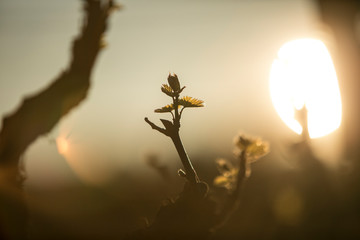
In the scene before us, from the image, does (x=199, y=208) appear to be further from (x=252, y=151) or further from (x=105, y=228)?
(x=105, y=228)

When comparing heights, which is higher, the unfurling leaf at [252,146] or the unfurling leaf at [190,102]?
the unfurling leaf at [190,102]

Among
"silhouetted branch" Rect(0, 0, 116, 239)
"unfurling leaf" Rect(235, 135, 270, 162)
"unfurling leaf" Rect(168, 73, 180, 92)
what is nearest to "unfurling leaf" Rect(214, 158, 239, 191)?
"unfurling leaf" Rect(235, 135, 270, 162)

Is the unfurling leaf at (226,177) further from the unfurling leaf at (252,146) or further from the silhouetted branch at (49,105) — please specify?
the silhouetted branch at (49,105)

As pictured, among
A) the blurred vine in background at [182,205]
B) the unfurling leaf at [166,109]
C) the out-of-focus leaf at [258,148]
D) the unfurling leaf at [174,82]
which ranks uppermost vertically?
the unfurling leaf at [174,82]

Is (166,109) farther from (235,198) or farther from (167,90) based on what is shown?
(235,198)

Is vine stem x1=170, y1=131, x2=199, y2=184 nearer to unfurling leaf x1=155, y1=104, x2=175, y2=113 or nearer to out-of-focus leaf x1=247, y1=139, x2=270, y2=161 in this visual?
unfurling leaf x1=155, y1=104, x2=175, y2=113

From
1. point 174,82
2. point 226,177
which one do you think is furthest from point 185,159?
point 226,177

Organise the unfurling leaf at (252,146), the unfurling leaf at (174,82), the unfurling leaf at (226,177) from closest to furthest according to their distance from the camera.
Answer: the unfurling leaf at (174,82) < the unfurling leaf at (252,146) < the unfurling leaf at (226,177)

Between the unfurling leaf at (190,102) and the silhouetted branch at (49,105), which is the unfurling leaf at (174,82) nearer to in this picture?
the unfurling leaf at (190,102)

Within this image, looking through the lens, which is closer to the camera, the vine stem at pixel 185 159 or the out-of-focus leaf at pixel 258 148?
the vine stem at pixel 185 159

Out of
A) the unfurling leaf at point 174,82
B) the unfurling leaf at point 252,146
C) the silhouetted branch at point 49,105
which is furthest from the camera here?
the unfurling leaf at point 252,146

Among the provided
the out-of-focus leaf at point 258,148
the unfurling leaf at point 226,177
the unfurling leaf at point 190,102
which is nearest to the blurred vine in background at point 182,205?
the unfurling leaf at point 190,102
